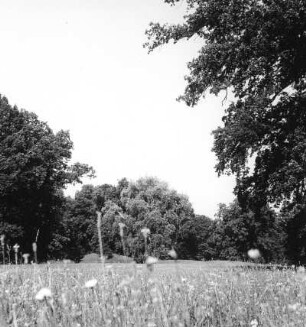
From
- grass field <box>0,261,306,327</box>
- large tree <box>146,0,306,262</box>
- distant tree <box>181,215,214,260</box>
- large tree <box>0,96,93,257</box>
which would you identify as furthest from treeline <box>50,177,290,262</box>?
grass field <box>0,261,306,327</box>

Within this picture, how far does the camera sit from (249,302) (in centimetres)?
414

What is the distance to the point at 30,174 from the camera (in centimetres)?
3709

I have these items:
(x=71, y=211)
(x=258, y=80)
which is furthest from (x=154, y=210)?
(x=258, y=80)

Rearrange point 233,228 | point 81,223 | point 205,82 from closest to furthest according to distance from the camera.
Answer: point 205,82, point 233,228, point 81,223

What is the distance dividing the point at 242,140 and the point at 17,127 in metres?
27.7

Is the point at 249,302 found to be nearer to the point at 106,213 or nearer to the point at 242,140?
the point at 242,140

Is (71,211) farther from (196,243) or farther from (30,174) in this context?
(30,174)

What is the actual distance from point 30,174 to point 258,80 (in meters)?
25.1

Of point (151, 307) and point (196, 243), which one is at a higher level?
point (196, 243)

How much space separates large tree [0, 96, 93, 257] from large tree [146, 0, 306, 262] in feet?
72.6

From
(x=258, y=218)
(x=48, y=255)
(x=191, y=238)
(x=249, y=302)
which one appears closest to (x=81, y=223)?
(x=191, y=238)

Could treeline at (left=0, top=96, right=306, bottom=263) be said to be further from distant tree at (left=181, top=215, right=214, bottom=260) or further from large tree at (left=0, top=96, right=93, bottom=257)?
distant tree at (left=181, top=215, right=214, bottom=260)

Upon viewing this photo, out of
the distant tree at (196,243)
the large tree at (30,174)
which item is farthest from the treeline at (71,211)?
the distant tree at (196,243)

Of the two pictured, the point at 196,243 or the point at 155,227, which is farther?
the point at 196,243
